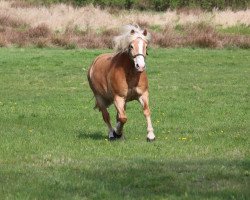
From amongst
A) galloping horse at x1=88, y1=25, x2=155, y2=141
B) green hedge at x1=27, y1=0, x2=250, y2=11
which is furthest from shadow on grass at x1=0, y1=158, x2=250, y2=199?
green hedge at x1=27, y1=0, x2=250, y2=11

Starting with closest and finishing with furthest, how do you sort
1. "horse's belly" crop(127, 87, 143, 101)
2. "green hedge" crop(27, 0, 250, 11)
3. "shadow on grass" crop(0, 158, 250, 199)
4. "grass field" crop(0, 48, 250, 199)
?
"shadow on grass" crop(0, 158, 250, 199) < "grass field" crop(0, 48, 250, 199) < "horse's belly" crop(127, 87, 143, 101) < "green hedge" crop(27, 0, 250, 11)

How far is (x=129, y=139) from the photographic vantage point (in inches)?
557

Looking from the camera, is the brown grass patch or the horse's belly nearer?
the horse's belly

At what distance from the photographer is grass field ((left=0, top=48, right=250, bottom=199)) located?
28.6 feet

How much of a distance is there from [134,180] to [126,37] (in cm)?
515

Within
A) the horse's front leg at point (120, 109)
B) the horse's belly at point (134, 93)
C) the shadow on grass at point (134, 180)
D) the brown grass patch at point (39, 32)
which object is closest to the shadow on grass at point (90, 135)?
the horse's front leg at point (120, 109)

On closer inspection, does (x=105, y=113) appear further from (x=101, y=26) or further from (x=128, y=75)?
(x=101, y=26)

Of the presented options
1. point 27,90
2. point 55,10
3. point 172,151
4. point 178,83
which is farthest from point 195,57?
point 172,151

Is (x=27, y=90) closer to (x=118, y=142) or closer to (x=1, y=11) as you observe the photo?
(x=118, y=142)

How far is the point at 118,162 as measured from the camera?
1080 centimetres

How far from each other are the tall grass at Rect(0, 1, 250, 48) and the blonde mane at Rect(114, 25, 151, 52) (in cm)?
2484

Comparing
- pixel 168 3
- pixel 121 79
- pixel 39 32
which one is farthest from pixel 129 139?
pixel 168 3

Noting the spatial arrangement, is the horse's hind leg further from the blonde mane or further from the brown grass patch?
the brown grass patch

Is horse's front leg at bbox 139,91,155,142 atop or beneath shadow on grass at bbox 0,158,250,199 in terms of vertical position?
beneath
